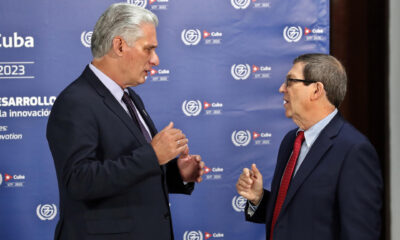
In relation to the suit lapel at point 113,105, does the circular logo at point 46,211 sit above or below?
below

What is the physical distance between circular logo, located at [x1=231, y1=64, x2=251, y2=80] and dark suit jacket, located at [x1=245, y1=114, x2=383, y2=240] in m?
1.49

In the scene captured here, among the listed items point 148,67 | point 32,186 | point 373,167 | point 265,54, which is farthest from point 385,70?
point 32,186

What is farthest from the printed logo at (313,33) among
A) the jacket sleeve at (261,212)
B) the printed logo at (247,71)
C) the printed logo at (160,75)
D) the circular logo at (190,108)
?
the jacket sleeve at (261,212)

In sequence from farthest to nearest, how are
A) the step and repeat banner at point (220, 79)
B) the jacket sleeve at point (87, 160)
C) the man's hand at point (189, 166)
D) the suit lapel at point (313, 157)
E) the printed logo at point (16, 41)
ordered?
the step and repeat banner at point (220, 79)
the printed logo at point (16, 41)
the man's hand at point (189, 166)
the suit lapel at point (313, 157)
the jacket sleeve at point (87, 160)

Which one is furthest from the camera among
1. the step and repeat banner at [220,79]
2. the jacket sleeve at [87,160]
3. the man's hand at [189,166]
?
the step and repeat banner at [220,79]

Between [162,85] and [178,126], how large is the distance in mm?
335

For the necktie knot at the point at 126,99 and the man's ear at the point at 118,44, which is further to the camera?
the necktie knot at the point at 126,99

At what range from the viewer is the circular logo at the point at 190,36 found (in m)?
3.35

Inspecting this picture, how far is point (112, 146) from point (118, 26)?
53 centimetres

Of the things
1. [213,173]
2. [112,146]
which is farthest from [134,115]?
[213,173]

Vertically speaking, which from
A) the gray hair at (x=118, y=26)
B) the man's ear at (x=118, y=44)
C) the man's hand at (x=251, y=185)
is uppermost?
the gray hair at (x=118, y=26)

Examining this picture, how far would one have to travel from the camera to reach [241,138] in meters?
3.37

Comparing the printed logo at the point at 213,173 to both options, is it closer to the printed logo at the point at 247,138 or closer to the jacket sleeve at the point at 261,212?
the printed logo at the point at 247,138

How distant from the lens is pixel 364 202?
1713 mm
